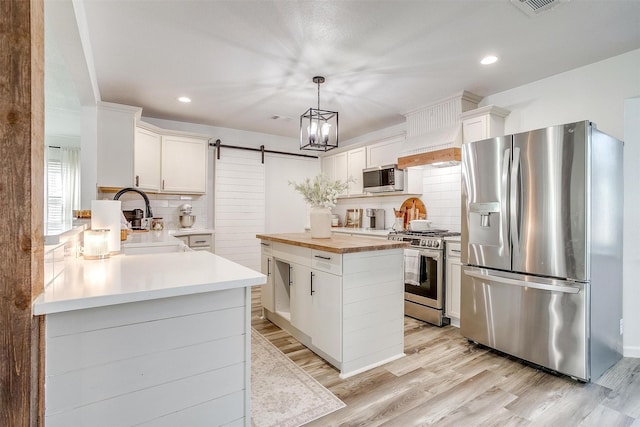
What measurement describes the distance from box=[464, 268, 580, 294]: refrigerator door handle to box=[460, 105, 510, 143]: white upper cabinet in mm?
1463

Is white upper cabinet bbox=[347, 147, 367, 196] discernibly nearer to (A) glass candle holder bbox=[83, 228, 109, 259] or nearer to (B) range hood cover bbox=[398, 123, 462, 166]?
(B) range hood cover bbox=[398, 123, 462, 166]

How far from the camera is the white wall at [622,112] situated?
8.83 ft

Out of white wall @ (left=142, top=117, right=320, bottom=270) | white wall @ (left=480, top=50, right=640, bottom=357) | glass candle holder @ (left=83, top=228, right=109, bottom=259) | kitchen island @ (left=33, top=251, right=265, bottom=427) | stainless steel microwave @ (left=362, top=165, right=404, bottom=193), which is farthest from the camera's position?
white wall @ (left=142, top=117, right=320, bottom=270)

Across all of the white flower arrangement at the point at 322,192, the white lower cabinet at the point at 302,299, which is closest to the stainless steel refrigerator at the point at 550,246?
the white flower arrangement at the point at 322,192

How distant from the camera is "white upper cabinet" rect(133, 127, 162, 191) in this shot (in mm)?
4055

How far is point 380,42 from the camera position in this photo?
254cm

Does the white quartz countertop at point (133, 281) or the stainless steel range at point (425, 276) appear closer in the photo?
the white quartz countertop at point (133, 281)

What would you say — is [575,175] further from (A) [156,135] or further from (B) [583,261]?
(A) [156,135]

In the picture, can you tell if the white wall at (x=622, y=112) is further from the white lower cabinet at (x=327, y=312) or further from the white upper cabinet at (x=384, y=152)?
the white lower cabinet at (x=327, y=312)

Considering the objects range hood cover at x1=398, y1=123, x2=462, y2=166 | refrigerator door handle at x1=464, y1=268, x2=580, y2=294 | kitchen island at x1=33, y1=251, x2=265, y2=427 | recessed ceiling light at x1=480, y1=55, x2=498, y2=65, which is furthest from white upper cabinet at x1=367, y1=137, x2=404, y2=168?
kitchen island at x1=33, y1=251, x2=265, y2=427

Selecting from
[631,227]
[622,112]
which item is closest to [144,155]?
[622,112]

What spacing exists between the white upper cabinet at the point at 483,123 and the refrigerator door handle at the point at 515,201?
94 cm

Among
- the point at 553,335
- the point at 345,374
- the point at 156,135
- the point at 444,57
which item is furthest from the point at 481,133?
the point at 156,135

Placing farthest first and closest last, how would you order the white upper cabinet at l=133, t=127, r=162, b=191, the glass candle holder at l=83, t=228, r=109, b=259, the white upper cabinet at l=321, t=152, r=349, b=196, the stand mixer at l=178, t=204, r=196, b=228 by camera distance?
the white upper cabinet at l=321, t=152, r=349, b=196 < the stand mixer at l=178, t=204, r=196, b=228 < the white upper cabinet at l=133, t=127, r=162, b=191 < the glass candle holder at l=83, t=228, r=109, b=259
